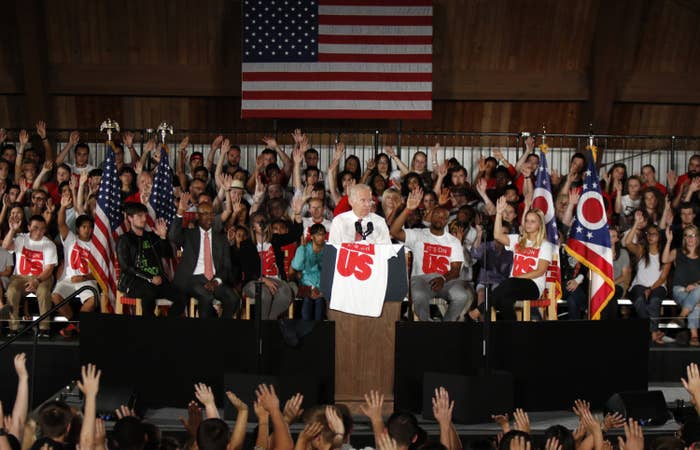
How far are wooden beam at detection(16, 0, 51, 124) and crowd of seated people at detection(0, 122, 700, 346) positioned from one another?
1364 millimetres

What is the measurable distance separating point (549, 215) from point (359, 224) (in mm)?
2978

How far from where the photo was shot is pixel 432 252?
10000 millimetres

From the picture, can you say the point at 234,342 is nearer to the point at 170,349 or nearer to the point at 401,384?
the point at 170,349

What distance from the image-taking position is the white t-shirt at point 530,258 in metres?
9.62

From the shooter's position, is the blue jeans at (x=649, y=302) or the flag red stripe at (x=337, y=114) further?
the flag red stripe at (x=337, y=114)

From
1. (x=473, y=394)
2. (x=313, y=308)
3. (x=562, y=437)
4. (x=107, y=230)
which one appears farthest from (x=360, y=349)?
(x=107, y=230)

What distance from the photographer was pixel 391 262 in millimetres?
8102

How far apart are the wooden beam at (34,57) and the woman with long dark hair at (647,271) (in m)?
8.08

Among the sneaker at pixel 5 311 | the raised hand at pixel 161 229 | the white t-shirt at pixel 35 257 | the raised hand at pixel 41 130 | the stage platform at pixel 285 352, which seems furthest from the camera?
the raised hand at pixel 41 130

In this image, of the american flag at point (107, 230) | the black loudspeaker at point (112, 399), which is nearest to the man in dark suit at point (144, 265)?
the american flag at point (107, 230)

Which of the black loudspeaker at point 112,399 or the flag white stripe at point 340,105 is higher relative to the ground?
the flag white stripe at point 340,105

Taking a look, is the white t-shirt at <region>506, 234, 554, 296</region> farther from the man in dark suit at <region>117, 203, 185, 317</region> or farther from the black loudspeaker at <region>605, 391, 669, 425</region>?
the man in dark suit at <region>117, 203, 185, 317</region>

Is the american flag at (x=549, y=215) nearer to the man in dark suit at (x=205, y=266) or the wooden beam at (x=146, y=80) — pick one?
the man in dark suit at (x=205, y=266)

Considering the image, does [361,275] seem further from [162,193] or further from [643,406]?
[162,193]
